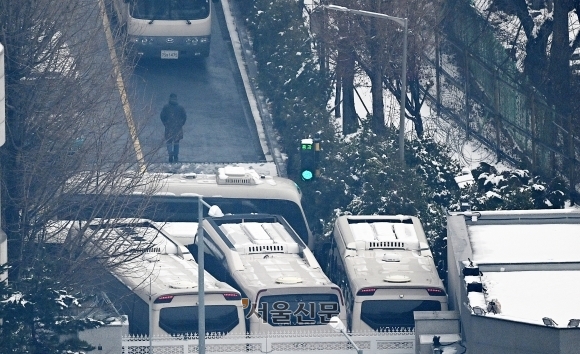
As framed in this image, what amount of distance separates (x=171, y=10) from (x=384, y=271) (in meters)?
21.8

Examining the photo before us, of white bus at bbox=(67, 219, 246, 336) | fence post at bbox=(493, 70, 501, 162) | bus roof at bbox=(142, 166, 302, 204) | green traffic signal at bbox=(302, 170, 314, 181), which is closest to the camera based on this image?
white bus at bbox=(67, 219, 246, 336)

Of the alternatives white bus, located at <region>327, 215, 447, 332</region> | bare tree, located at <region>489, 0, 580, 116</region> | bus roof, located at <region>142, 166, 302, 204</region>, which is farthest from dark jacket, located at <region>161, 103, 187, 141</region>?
white bus, located at <region>327, 215, 447, 332</region>

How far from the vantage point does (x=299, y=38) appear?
49219 millimetres

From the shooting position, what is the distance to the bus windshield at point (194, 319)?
1138 inches

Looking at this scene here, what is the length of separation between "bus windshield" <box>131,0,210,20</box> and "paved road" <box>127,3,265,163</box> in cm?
178

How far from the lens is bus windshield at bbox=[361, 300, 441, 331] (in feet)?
97.0

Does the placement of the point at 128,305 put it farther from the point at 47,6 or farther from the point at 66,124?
the point at 47,6

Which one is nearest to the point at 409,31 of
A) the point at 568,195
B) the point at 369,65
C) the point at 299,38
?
the point at 369,65

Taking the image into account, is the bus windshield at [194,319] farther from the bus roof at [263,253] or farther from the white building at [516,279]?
the white building at [516,279]

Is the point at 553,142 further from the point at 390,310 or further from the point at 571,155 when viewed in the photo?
the point at 390,310

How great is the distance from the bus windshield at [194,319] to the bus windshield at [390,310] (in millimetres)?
2223

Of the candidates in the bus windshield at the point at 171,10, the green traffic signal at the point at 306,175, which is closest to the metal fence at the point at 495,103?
the bus windshield at the point at 171,10

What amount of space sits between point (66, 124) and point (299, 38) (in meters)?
18.4

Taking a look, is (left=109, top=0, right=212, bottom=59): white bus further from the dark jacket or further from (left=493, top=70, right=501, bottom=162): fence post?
(left=493, top=70, right=501, bottom=162): fence post
